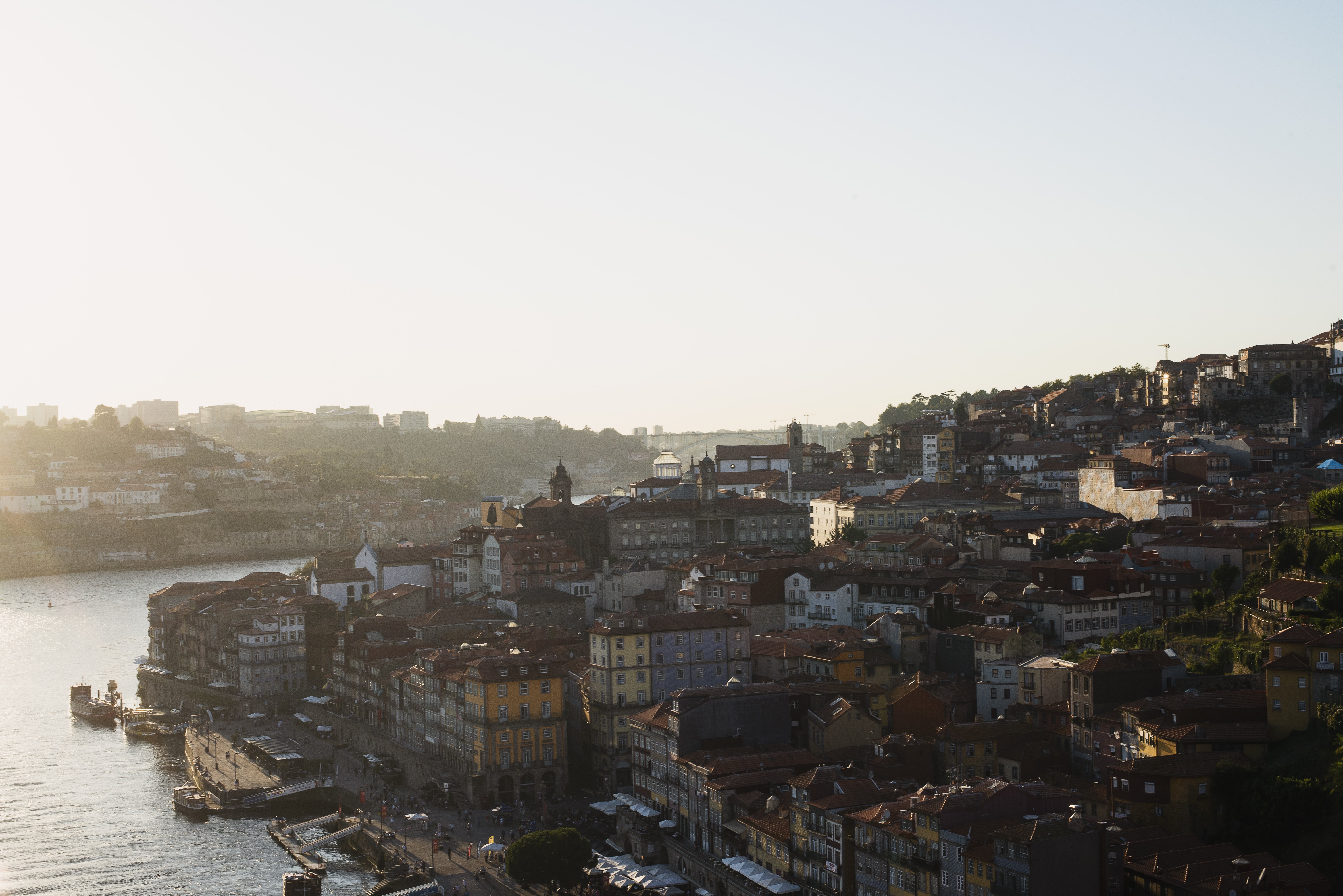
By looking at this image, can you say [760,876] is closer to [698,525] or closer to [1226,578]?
[1226,578]

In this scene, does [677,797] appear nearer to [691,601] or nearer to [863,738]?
[863,738]

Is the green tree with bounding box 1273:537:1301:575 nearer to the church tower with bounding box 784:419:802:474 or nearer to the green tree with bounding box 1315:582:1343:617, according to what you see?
the green tree with bounding box 1315:582:1343:617

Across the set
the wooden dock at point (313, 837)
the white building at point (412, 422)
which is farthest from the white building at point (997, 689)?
the white building at point (412, 422)

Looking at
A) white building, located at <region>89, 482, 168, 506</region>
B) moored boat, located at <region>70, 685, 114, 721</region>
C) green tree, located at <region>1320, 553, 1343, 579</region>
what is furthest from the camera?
white building, located at <region>89, 482, 168, 506</region>

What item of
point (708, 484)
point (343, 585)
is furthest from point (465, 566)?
point (708, 484)

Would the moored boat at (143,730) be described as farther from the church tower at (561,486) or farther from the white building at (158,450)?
the white building at (158,450)

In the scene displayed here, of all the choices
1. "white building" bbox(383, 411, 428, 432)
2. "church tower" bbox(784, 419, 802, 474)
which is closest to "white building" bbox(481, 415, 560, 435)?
"white building" bbox(383, 411, 428, 432)
